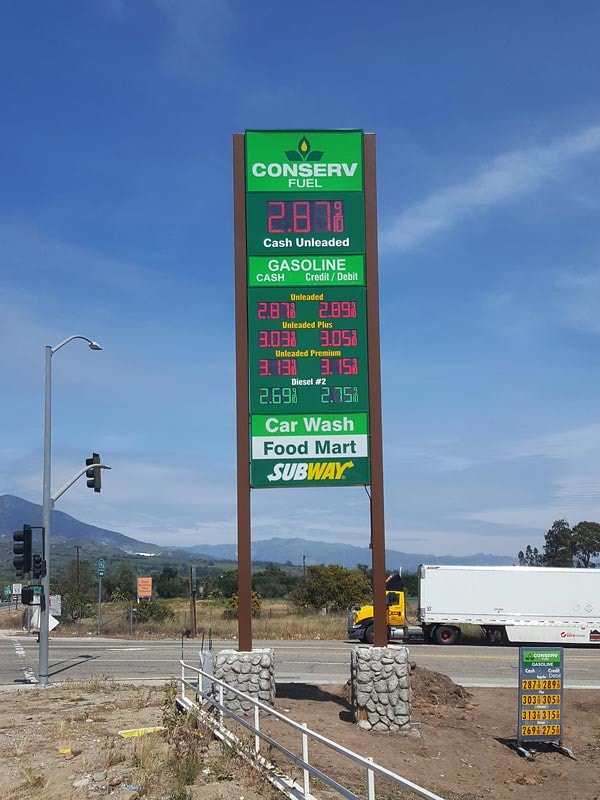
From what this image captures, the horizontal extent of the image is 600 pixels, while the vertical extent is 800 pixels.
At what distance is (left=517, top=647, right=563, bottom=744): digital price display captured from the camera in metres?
15.4

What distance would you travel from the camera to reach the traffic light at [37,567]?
23375 mm

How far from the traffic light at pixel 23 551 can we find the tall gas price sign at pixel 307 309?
9428 mm

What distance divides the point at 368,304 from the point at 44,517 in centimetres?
1216

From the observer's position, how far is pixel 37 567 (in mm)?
23484

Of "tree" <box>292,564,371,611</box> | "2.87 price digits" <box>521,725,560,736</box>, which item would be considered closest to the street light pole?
"2.87 price digits" <box>521,725,560,736</box>

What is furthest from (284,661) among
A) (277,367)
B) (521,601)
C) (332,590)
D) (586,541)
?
(586,541)

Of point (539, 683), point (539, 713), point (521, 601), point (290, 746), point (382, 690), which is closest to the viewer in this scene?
point (290, 746)

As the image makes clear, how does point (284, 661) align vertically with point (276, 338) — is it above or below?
below

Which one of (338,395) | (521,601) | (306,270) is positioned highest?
(306,270)

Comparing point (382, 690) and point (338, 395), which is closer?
point (382, 690)

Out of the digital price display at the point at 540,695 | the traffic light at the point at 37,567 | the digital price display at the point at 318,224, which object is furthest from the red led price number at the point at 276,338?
the traffic light at the point at 37,567

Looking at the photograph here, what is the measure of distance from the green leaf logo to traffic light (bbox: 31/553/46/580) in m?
12.9

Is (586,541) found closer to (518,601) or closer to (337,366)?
(518,601)

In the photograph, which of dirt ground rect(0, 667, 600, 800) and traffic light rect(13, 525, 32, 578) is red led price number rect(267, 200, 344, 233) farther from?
traffic light rect(13, 525, 32, 578)
